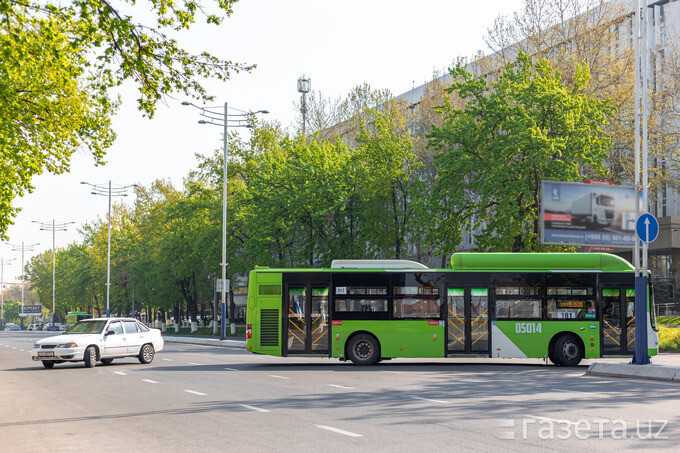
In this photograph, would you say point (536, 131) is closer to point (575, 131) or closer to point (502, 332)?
point (575, 131)

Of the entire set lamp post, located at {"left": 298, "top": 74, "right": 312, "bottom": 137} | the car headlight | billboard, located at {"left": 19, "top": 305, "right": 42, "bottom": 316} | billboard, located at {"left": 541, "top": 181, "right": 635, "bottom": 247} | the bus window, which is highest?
lamp post, located at {"left": 298, "top": 74, "right": 312, "bottom": 137}

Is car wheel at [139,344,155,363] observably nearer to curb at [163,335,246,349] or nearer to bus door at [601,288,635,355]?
curb at [163,335,246,349]

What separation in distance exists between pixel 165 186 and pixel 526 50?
4393cm

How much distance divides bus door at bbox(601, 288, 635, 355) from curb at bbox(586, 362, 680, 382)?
9.76 ft

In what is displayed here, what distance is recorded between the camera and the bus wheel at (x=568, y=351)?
2408 cm

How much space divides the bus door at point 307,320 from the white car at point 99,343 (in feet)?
18.4

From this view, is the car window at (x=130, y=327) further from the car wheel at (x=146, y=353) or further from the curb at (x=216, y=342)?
the curb at (x=216, y=342)

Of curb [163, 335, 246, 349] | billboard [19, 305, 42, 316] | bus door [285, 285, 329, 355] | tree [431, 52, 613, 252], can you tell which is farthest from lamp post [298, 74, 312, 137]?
billboard [19, 305, 42, 316]

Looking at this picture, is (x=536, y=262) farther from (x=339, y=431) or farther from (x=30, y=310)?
(x=30, y=310)

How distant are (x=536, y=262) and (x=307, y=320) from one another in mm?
7482

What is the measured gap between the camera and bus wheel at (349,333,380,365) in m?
24.0

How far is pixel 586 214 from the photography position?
33.8 m

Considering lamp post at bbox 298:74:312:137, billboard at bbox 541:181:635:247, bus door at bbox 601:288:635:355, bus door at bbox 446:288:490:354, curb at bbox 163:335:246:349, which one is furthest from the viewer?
lamp post at bbox 298:74:312:137

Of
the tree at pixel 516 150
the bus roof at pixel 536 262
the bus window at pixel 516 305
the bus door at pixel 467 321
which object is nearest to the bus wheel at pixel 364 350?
the bus door at pixel 467 321
